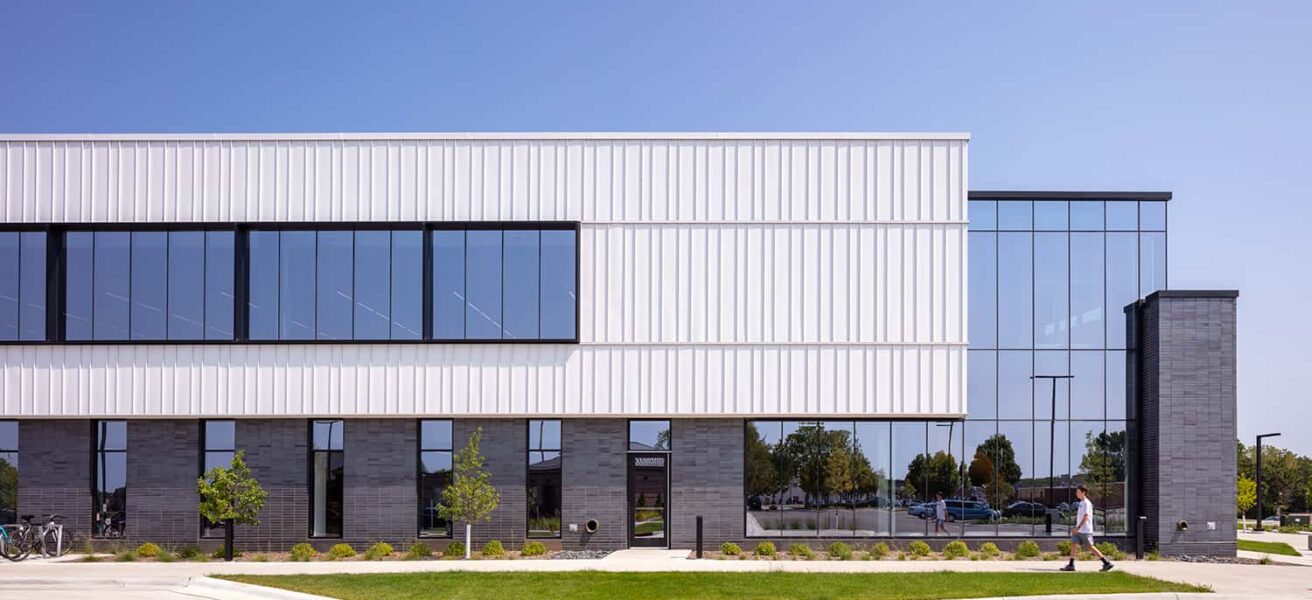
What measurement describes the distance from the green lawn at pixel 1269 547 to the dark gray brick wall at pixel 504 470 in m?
19.1

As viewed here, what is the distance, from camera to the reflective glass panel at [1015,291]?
92.3 ft

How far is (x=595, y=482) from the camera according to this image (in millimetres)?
27328

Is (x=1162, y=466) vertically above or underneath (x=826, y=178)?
underneath

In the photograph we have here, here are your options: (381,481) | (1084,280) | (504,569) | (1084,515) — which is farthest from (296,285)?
(1084,280)

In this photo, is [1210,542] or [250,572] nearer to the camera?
[250,572]

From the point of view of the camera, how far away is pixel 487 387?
26875 millimetres

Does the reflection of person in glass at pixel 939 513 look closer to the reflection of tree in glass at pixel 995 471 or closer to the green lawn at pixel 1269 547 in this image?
the reflection of tree in glass at pixel 995 471

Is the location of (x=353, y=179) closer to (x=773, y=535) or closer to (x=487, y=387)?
(x=487, y=387)

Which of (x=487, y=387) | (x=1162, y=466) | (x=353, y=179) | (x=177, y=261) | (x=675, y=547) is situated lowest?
(x=675, y=547)

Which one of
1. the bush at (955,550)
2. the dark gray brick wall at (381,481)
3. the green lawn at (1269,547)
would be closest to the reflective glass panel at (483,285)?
the dark gray brick wall at (381,481)

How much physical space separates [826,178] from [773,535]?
27.6 ft

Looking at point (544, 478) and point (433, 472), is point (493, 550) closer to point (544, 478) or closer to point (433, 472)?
point (544, 478)

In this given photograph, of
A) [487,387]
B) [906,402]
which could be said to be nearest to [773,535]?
[906,402]

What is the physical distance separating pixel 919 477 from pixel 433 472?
1142 cm
